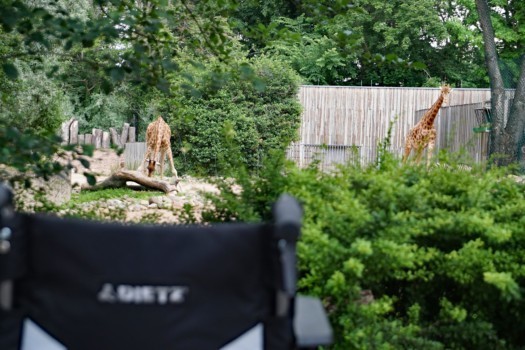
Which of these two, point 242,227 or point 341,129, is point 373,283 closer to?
point 242,227

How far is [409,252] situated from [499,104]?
1584cm

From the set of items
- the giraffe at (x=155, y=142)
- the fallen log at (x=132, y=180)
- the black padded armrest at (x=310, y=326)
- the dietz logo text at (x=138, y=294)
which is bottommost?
the fallen log at (x=132, y=180)

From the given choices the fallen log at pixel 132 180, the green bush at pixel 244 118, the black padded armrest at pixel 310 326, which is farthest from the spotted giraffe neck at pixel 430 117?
the black padded armrest at pixel 310 326

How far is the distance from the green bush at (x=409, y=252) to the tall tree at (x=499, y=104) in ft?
48.3

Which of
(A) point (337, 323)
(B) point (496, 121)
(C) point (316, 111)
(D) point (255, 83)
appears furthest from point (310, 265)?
(C) point (316, 111)

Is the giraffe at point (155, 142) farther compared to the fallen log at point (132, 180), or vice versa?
the giraffe at point (155, 142)

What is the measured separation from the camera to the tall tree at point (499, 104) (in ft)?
56.9

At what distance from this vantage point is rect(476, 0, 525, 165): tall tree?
56.9 ft

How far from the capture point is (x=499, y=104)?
17547mm

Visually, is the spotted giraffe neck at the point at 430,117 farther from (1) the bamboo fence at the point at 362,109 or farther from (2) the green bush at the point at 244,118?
(1) the bamboo fence at the point at 362,109

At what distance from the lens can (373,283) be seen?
2945 mm

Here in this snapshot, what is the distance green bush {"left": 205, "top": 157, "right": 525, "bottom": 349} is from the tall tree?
14.7m

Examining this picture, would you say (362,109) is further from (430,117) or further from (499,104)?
(430,117)

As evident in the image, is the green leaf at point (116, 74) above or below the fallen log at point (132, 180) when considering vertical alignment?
above
